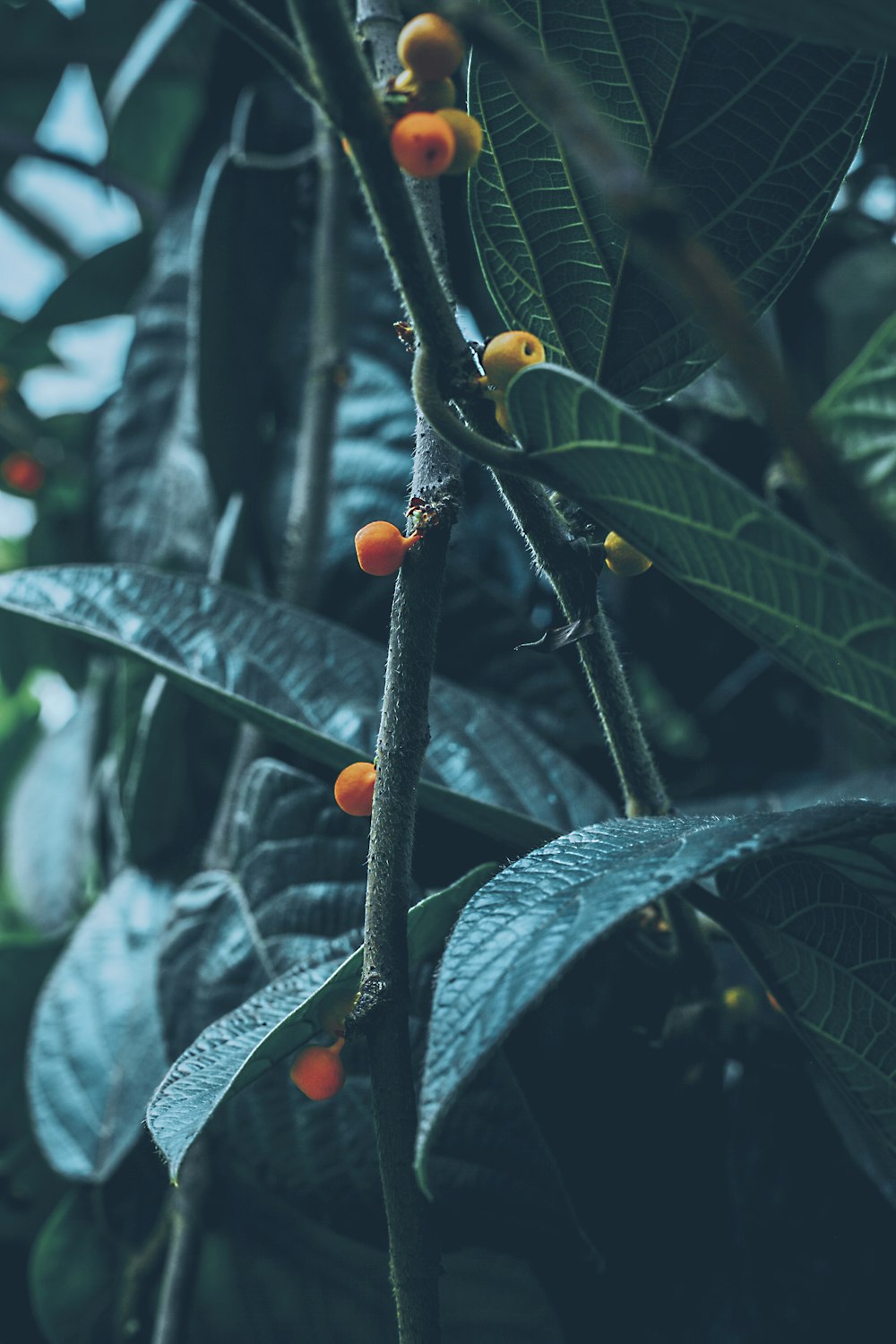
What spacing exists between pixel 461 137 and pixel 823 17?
100mm

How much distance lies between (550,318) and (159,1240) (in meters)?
0.59

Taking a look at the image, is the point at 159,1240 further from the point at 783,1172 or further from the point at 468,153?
the point at 468,153

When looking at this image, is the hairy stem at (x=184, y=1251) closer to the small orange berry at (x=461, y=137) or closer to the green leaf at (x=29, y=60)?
the small orange berry at (x=461, y=137)

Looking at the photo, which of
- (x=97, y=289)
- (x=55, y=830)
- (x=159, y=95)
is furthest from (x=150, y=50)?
(x=55, y=830)

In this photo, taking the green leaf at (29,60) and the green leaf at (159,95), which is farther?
the green leaf at (29,60)

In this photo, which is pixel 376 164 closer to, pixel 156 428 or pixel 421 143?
pixel 421 143

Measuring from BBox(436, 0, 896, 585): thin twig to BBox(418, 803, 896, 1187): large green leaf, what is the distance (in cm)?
12

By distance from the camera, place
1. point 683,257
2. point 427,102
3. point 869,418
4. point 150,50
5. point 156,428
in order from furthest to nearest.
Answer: point 156,428
point 150,50
point 869,418
point 427,102
point 683,257

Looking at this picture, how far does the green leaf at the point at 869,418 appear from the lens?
62 centimetres

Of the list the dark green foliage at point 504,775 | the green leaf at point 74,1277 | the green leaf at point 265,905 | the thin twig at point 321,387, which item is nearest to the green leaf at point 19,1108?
the dark green foliage at point 504,775

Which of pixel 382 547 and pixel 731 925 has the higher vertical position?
pixel 382 547

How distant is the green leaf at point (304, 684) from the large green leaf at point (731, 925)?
0.13m

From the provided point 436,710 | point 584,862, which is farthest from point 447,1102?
point 436,710

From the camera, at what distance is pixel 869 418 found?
0.65 metres
